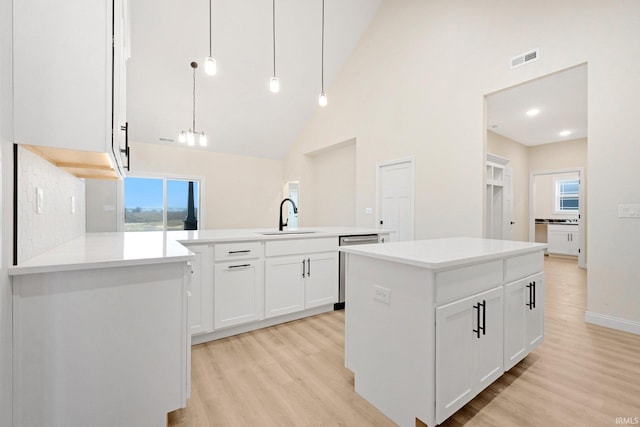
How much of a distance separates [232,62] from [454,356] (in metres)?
5.39

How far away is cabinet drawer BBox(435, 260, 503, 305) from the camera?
4.30 ft

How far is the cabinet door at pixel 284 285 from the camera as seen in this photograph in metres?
2.56

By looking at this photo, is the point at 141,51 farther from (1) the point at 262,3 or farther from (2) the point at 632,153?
(2) the point at 632,153

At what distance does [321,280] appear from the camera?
114 inches

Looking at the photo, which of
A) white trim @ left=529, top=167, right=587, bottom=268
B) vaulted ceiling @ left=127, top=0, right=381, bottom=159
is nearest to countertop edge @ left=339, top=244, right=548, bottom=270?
vaulted ceiling @ left=127, top=0, right=381, bottom=159

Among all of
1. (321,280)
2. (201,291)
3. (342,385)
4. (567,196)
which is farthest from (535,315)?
(567,196)

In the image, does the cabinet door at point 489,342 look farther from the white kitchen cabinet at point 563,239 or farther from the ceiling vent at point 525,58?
the white kitchen cabinet at point 563,239

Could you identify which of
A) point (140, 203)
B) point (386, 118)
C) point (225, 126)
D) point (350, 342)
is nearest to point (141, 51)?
point (225, 126)

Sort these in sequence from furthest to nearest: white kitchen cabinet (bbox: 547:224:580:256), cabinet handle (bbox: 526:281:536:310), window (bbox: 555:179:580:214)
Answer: window (bbox: 555:179:580:214) → white kitchen cabinet (bbox: 547:224:580:256) → cabinet handle (bbox: 526:281:536:310)

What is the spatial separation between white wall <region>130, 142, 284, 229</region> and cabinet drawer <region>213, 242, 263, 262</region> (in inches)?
176

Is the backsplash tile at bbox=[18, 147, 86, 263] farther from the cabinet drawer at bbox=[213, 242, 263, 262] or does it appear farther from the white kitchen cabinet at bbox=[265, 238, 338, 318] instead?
the white kitchen cabinet at bbox=[265, 238, 338, 318]

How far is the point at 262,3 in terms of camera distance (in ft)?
14.5

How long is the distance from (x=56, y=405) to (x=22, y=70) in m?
1.31

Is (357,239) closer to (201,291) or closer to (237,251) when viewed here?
(237,251)
